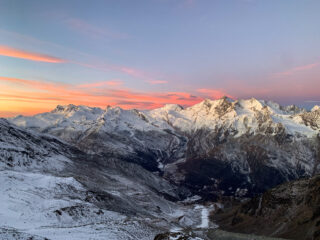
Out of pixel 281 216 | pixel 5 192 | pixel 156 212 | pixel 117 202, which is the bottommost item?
pixel 156 212

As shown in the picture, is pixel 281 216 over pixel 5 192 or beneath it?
beneath

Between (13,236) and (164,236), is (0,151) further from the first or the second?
(164,236)

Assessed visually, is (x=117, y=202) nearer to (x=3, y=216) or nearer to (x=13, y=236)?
(x=3, y=216)

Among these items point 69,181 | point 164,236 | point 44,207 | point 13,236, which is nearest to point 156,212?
point 69,181

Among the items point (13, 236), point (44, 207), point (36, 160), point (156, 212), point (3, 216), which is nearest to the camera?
point (13, 236)

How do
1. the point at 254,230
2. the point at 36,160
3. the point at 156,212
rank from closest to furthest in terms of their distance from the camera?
the point at 254,230
the point at 156,212
the point at 36,160

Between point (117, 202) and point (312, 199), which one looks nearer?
point (312, 199)
